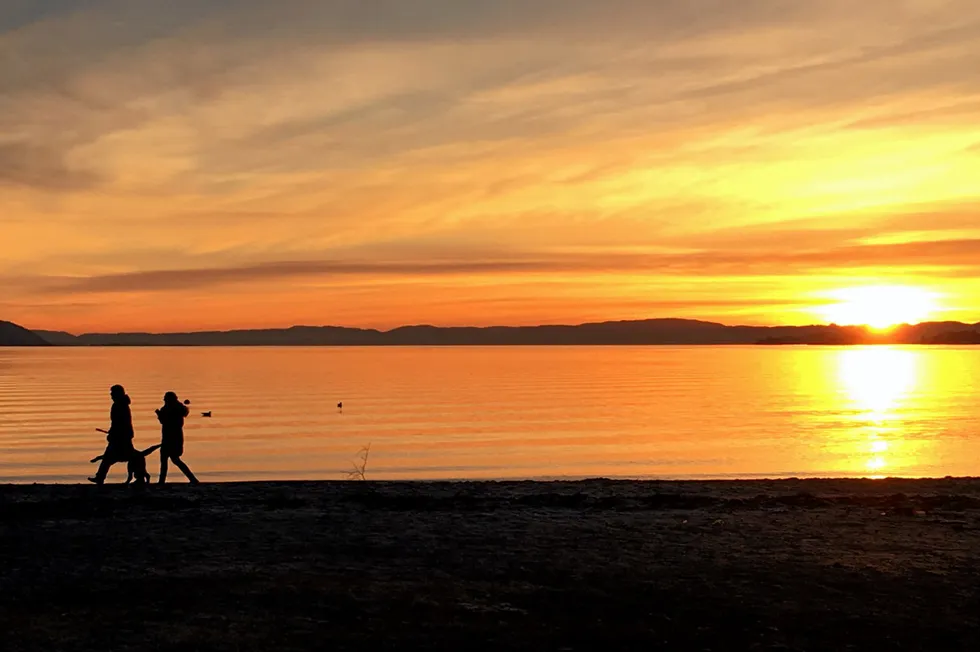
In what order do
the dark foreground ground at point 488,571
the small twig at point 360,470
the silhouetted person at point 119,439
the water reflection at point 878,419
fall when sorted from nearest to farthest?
the dark foreground ground at point 488,571, the silhouetted person at point 119,439, the small twig at point 360,470, the water reflection at point 878,419

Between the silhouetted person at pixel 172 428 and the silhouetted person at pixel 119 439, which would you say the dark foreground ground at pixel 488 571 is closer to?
the silhouetted person at pixel 119 439

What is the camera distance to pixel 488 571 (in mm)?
11500

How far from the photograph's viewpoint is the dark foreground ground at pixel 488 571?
8.79m

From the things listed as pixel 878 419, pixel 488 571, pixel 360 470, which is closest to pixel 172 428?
pixel 488 571

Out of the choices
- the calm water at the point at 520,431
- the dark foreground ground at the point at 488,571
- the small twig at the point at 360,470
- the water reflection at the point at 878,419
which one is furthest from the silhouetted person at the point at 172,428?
the water reflection at the point at 878,419

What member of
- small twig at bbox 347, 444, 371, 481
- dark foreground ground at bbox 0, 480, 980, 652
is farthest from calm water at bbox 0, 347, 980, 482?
dark foreground ground at bbox 0, 480, 980, 652

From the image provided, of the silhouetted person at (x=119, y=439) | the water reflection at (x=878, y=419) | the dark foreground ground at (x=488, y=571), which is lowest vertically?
the water reflection at (x=878, y=419)

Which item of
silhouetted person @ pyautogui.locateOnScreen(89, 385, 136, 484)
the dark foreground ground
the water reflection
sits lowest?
the water reflection

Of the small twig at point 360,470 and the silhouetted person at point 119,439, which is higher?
the silhouetted person at point 119,439

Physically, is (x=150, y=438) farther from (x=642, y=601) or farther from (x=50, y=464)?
(x=642, y=601)

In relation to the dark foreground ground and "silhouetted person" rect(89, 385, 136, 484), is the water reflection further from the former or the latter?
"silhouetted person" rect(89, 385, 136, 484)

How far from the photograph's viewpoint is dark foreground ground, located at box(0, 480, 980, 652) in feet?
28.8

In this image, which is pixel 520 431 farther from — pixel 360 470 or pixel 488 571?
pixel 488 571

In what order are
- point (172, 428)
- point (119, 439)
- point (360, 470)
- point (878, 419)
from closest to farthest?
1. point (119, 439)
2. point (172, 428)
3. point (360, 470)
4. point (878, 419)
